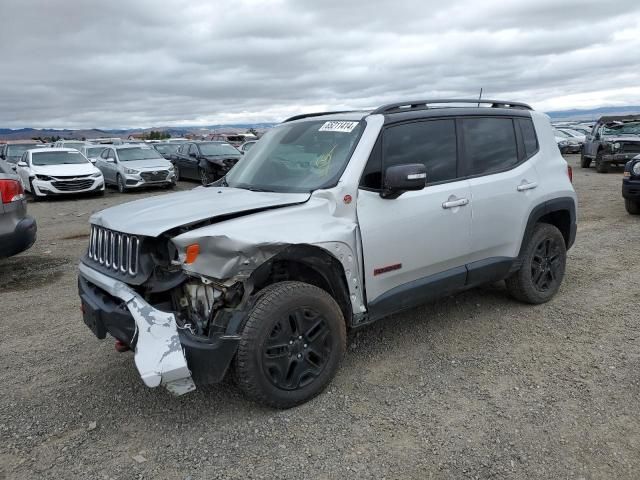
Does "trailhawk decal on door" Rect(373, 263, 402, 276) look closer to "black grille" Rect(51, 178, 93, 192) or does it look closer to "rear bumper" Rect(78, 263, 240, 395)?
"rear bumper" Rect(78, 263, 240, 395)

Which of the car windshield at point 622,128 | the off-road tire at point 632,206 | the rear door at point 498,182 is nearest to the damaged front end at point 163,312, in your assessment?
the rear door at point 498,182

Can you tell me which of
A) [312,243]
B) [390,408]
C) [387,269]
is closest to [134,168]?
[387,269]

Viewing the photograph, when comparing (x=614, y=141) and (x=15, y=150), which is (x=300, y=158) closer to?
(x=614, y=141)

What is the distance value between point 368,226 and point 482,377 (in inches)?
52.1

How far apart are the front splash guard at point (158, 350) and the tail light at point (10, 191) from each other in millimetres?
3857

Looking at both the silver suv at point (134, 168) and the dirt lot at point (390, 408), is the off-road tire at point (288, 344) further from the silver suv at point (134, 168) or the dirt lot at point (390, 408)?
the silver suv at point (134, 168)

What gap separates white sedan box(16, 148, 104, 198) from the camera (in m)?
14.9

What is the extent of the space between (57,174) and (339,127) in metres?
13.5

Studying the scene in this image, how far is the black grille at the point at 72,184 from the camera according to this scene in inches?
588

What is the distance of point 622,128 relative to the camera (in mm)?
16547

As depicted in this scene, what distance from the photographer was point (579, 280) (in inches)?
218

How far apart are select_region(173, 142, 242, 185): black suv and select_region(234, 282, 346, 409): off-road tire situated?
13.6m

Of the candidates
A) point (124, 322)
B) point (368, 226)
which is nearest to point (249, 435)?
point (124, 322)

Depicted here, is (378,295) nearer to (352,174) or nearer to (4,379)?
(352,174)
